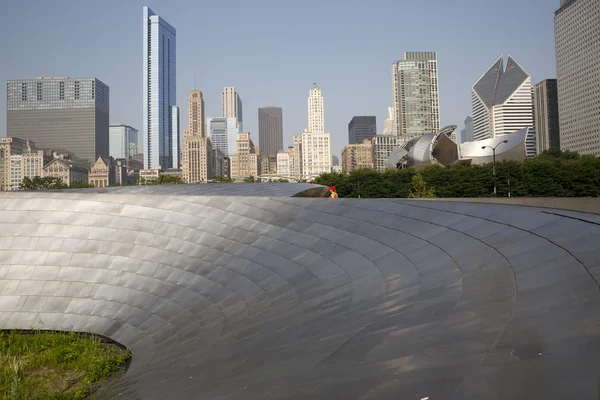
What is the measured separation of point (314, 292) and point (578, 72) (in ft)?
542

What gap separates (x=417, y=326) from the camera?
13.9 ft

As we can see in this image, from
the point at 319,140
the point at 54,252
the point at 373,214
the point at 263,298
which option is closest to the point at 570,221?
the point at 373,214

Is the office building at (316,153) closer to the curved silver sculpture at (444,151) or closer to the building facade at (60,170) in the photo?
the building facade at (60,170)

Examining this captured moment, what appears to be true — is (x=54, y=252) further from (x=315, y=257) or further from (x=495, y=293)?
(x=495, y=293)

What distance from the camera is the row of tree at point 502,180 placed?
140 ft

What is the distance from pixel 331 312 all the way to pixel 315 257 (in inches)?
121

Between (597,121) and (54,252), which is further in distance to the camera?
(597,121)

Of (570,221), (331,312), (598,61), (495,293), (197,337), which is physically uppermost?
(598,61)

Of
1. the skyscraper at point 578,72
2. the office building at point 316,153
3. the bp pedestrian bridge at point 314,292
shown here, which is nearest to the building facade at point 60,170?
the office building at point 316,153

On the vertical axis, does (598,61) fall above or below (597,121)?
above

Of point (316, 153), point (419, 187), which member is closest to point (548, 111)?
point (316, 153)

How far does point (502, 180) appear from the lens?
1790 inches

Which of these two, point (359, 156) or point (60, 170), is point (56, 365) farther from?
point (359, 156)

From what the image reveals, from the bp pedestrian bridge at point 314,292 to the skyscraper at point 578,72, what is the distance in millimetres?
145961
